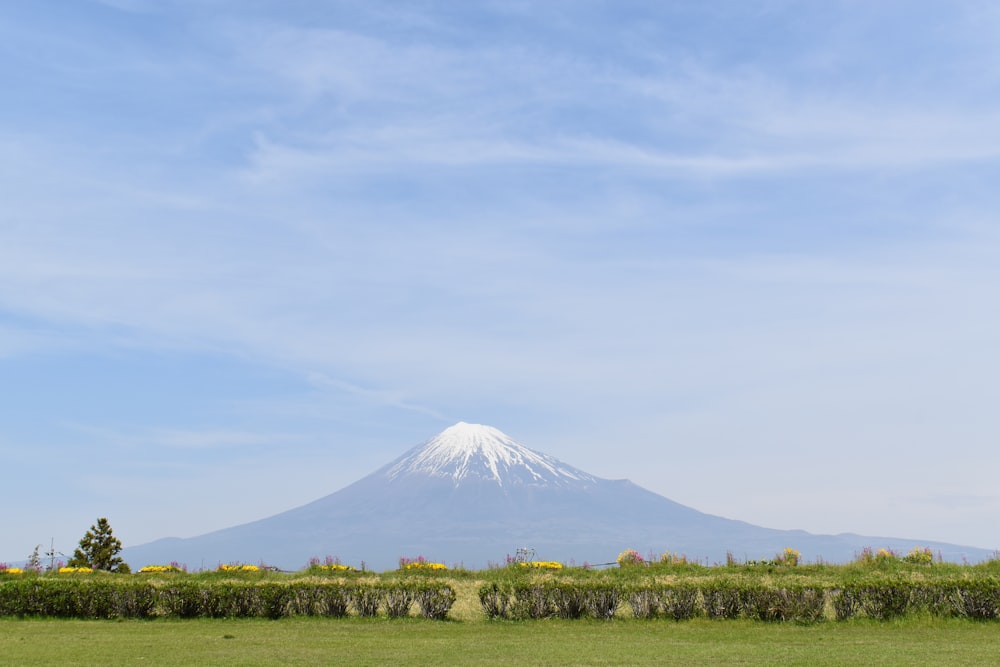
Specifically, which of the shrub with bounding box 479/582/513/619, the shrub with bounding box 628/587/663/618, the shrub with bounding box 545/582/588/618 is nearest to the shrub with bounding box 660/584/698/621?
the shrub with bounding box 628/587/663/618

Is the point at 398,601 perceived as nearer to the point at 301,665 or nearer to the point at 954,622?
the point at 301,665

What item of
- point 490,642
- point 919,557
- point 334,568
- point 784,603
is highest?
point 334,568

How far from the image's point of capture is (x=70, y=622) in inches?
776

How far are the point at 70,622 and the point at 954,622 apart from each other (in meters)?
17.6

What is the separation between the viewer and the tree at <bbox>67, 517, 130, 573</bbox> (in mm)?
31469

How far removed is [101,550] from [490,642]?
20.4 m

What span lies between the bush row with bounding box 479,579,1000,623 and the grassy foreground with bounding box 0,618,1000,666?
1.31ft

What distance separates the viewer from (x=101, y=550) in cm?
3206

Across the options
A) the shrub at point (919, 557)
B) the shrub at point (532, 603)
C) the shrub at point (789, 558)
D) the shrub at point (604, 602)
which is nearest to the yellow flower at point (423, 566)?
the shrub at point (532, 603)

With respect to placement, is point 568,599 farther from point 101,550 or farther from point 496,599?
point 101,550

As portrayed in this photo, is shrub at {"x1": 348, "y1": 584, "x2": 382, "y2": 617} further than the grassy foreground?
Yes

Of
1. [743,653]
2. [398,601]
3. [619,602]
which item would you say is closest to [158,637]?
[398,601]

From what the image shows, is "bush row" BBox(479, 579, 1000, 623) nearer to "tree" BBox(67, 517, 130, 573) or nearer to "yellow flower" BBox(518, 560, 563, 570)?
"yellow flower" BBox(518, 560, 563, 570)

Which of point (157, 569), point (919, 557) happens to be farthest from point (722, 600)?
point (157, 569)
